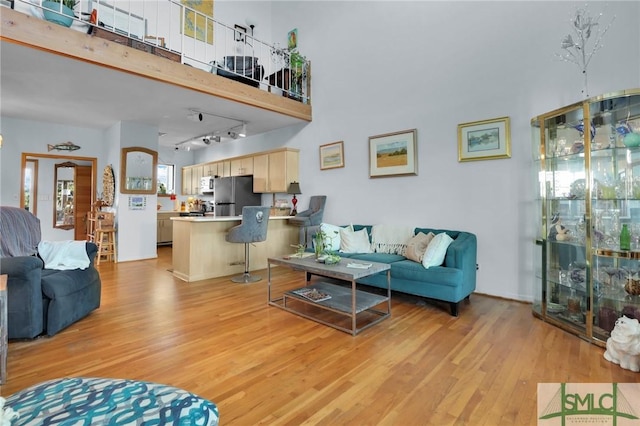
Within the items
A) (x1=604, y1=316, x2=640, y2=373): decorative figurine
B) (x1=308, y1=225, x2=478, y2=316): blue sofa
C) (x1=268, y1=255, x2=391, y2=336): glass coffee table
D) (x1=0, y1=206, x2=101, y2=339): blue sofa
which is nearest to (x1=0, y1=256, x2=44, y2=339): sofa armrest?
(x1=0, y1=206, x2=101, y2=339): blue sofa

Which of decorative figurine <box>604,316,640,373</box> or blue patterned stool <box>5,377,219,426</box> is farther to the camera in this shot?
decorative figurine <box>604,316,640,373</box>

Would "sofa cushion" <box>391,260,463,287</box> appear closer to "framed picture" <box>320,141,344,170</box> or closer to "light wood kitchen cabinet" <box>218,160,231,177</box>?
"framed picture" <box>320,141,344,170</box>

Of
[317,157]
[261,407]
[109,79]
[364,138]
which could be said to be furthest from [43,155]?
[261,407]

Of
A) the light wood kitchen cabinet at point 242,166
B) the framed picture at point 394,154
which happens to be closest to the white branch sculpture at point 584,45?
the framed picture at point 394,154

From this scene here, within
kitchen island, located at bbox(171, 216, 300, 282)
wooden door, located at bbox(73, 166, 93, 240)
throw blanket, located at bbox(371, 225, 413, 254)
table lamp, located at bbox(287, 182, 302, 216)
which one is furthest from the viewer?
wooden door, located at bbox(73, 166, 93, 240)

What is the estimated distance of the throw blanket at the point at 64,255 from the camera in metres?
2.77

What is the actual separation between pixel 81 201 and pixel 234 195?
3983mm

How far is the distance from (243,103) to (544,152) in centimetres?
386

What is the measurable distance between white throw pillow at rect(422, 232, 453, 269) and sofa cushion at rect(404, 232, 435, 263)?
0.69 feet

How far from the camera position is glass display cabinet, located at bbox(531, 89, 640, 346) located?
2.41 meters

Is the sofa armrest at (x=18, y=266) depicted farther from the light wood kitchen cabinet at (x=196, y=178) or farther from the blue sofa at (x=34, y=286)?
the light wood kitchen cabinet at (x=196, y=178)

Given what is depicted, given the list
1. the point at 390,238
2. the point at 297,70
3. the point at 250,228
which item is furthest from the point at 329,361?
the point at 297,70

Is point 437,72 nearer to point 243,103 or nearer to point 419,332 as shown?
point 243,103

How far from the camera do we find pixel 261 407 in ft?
5.30
